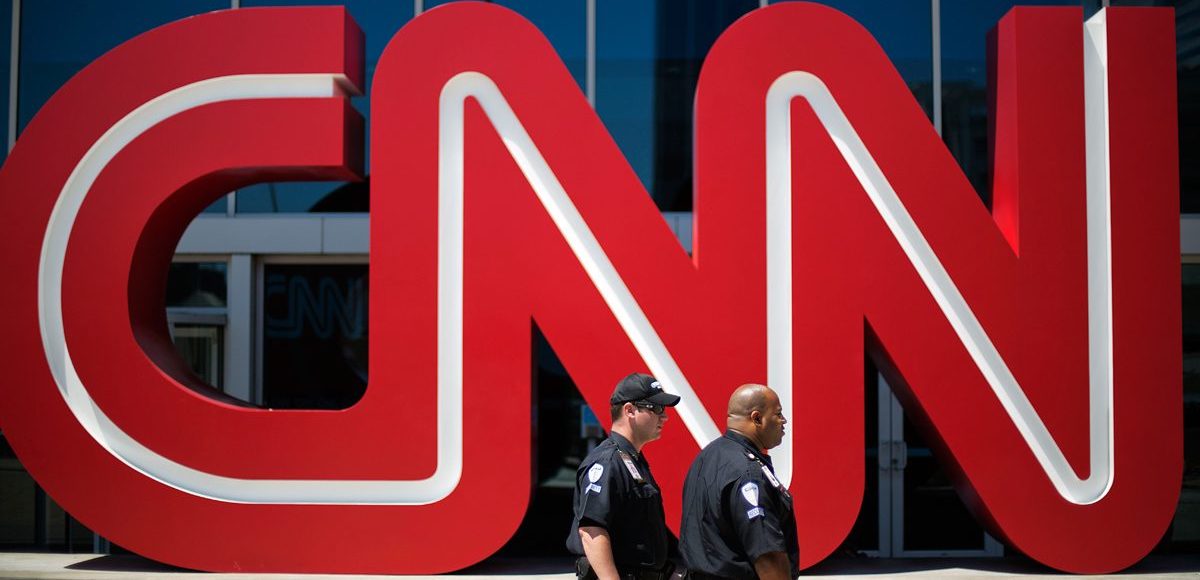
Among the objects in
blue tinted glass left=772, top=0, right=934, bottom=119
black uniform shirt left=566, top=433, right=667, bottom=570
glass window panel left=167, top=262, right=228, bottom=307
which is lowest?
black uniform shirt left=566, top=433, right=667, bottom=570

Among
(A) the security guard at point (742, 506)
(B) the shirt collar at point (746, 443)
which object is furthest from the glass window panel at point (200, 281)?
(B) the shirt collar at point (746, 443)

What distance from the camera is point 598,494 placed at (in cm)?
365

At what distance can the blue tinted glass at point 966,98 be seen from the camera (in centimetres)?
839

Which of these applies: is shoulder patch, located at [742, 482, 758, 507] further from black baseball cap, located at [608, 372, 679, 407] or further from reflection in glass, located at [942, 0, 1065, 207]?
reflection in glass, located at [942, 0, 1065, 207]

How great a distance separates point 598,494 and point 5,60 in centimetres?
734

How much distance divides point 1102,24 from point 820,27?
1.73 meters

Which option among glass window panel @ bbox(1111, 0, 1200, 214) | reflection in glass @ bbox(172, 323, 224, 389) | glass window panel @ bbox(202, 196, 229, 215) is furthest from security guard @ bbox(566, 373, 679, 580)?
glass window panel @ bbox(1111, 0, 1200, 214)

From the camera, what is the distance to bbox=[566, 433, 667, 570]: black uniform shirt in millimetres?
3648

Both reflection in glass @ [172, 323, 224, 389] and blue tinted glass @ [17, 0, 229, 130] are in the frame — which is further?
blue tinted glass @ [17, 0, 229, 130]

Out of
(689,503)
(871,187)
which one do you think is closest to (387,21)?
(871,187)

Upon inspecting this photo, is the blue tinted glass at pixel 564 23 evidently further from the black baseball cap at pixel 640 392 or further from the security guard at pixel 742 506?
the security guard at pixel 742 506

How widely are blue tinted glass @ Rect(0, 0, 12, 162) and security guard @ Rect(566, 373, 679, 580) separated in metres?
6.91

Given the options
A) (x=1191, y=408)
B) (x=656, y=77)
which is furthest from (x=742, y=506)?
(x=1191, y=408)

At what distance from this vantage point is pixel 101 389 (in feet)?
21.2
